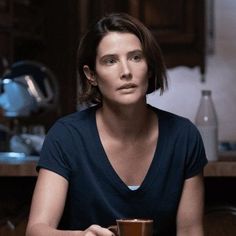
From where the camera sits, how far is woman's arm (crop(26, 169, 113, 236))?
1.50 meters

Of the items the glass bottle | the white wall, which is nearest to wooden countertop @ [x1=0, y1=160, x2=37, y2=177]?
the glass bottle

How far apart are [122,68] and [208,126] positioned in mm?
845

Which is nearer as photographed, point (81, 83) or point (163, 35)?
point (81, 83)

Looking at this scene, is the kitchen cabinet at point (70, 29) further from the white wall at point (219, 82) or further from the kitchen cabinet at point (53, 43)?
the white wall at point (219, 82)

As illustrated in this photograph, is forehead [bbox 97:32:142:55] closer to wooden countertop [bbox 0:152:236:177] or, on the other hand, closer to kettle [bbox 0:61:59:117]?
wooden countertop [bbox 0:152:236:177]

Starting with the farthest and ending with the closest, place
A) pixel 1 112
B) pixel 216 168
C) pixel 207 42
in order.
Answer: pixel 207 42, pixel 1 112, pixel 216 168

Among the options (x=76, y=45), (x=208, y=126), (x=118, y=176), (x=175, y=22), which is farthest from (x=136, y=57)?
(x=76, y=45)

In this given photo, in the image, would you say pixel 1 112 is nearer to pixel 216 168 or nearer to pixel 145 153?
pixel 216 168

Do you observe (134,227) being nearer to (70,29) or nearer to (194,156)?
(194,156)

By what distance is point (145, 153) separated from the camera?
164 cm

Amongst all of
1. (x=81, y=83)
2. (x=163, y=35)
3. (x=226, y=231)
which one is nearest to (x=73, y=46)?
(x=163, y=35)

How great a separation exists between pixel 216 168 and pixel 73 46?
2272mm

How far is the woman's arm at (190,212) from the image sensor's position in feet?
5.30

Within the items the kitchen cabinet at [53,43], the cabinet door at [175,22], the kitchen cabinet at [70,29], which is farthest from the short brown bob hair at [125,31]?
the kitchen cabinet at [53,43]
